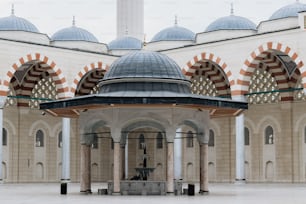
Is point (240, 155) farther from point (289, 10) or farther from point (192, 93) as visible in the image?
point (289, 10)

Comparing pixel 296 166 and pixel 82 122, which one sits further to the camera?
pixel 296 166

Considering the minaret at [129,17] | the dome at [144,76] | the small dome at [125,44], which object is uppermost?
the minaret at [129,17]

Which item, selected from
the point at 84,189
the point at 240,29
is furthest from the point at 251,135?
the point at 84,189

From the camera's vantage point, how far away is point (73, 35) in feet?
123

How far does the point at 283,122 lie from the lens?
3228cm

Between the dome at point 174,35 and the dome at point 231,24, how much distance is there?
1.98 meters

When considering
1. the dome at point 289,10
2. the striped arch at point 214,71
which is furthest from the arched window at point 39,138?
the dome at point 289,10

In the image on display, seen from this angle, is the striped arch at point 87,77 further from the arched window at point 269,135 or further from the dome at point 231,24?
the arched window at point 269,135

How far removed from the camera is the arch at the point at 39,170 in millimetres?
34969

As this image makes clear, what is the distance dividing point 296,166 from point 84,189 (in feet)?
47.5

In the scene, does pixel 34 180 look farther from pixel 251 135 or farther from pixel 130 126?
pixel 130 126

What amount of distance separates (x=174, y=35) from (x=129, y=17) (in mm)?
14174

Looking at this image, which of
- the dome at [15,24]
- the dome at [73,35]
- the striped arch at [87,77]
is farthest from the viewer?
the dome at [73,35]

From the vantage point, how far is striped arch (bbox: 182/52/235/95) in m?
30.1
